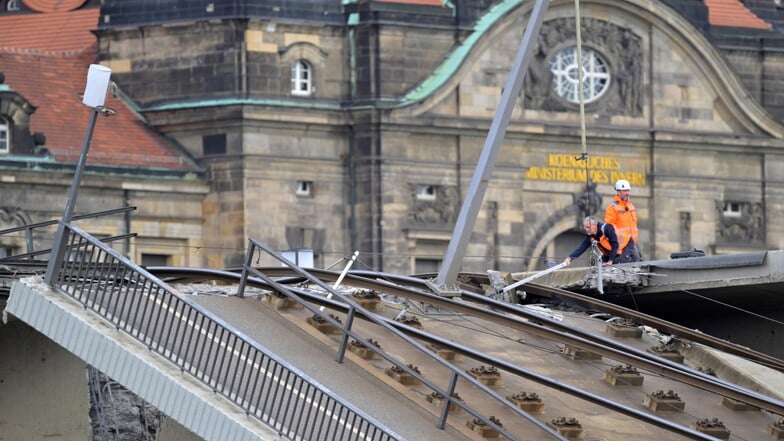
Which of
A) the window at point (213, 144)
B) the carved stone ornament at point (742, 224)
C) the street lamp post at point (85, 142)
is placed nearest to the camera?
the street lamp post at point (85, 142)

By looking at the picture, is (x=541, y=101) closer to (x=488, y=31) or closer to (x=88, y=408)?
(x=488, y=31)

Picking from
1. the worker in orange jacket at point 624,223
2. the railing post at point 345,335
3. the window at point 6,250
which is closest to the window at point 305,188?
the window at point 6,250

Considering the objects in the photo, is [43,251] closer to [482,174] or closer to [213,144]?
[482,174]

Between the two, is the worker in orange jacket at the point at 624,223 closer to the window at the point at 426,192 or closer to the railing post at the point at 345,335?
the railing post at the point at 345,335

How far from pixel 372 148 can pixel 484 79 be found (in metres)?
3.53

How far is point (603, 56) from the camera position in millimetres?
76750

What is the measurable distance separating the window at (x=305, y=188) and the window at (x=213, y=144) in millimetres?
2221

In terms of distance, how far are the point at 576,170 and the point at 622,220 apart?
33120 mm

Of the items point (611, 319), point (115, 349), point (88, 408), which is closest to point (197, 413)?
point (115, 349)

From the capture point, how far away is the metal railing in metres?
27.6

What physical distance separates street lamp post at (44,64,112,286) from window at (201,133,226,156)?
44.2 m

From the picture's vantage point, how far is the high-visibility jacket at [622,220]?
4338 cm

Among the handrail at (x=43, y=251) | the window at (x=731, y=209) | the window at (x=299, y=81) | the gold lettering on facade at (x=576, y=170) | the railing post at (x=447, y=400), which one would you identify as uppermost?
the window at (x=299, y=81)

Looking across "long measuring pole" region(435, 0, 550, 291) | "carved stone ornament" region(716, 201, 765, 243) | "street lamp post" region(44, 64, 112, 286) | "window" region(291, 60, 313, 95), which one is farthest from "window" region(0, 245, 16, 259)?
"street lamp post" region(44, 64, 112, 286)
